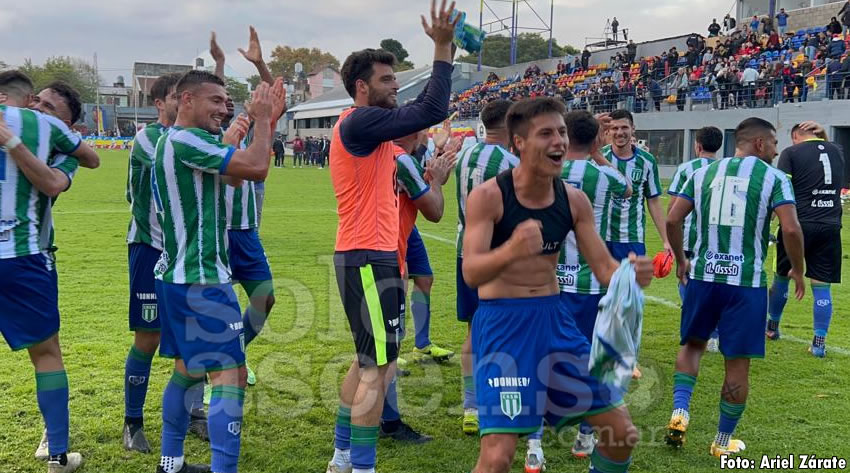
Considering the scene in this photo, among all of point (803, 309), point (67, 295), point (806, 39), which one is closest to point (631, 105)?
point (806, 39)

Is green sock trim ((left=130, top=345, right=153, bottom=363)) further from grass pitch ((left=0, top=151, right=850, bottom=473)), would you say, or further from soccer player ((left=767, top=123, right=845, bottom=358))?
soccer player ((left=767, top=123, right=845, bottom=358))

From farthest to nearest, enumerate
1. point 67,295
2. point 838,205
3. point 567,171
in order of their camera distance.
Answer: point 67,295 < point 838,205 < point 567,171

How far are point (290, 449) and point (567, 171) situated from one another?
8.80 feet

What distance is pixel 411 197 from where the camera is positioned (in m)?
4.54

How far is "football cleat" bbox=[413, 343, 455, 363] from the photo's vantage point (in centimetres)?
650

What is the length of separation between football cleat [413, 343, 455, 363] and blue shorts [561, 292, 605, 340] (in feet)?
5.23

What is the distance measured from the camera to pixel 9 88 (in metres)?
4.25

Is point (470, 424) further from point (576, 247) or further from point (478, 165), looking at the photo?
point (478, 165)

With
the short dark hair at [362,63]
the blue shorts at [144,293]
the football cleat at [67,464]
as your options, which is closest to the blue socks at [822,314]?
the short dark hair at [362,63]

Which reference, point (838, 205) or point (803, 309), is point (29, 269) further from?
point (803, 309)

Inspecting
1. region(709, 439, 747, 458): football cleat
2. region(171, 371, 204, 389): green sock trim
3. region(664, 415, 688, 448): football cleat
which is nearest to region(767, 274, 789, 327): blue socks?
region(709, 439, 747, 458): football cleat

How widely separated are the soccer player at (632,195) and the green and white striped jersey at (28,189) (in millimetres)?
4019

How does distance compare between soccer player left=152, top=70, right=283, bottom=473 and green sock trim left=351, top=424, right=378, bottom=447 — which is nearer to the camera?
soccer player left=152, top=70, right=283, bottom=473

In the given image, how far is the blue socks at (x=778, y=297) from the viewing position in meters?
7.30
